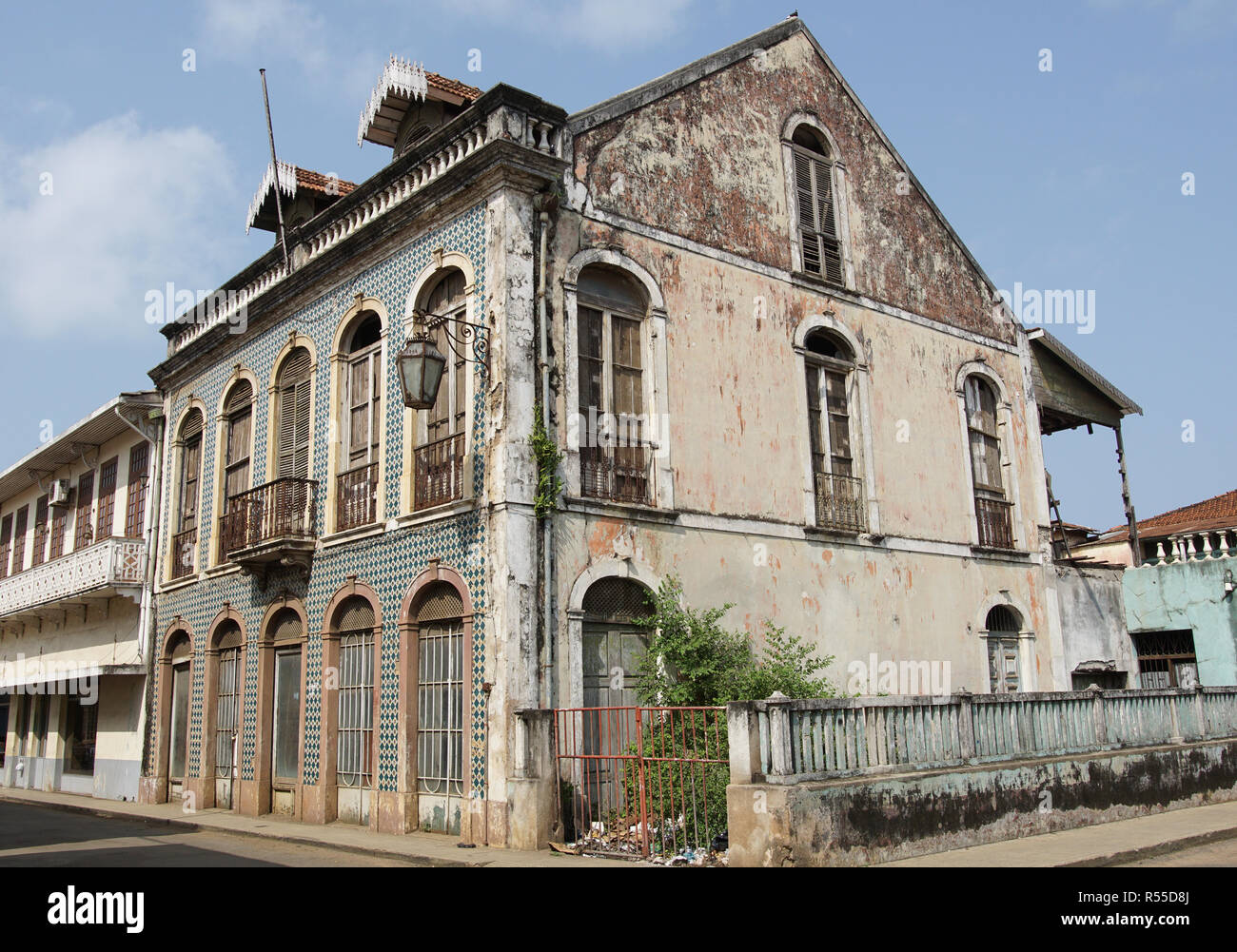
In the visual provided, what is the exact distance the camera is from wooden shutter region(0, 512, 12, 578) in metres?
27.1

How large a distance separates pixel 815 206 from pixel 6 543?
22385 millimetres

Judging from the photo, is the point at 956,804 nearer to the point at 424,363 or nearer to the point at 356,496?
the point at 424,363

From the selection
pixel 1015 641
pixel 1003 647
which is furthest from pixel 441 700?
pixel 1015 641

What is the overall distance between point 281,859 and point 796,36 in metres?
13.7

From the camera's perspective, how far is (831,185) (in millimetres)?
16656

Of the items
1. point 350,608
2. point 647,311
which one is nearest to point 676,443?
point 647,311

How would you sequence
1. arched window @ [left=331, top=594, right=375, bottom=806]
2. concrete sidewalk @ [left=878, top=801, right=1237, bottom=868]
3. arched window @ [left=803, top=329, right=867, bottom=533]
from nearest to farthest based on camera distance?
concrete sidewalk @ [left=878, top=801, right=1237, bottom=868] < arched window @ [left=331, top=594, right=375, bottom=806] < arched window @ [left=803, top=329, right=867, bottom=533]

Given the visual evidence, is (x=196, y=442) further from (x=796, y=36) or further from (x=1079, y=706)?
(x=1079, y=706)

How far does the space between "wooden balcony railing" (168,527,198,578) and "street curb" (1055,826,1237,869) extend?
47.9 feet

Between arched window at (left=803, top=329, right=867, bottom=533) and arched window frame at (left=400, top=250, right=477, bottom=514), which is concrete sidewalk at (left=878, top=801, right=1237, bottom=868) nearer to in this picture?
arched window at (left=803, top=329, right=867, bottom=533)

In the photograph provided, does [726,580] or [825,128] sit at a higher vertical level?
[825,128]

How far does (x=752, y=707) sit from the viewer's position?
8719 mm

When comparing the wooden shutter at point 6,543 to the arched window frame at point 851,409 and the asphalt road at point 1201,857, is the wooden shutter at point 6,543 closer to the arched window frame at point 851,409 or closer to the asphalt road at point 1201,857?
the arched window frame at point 851,409

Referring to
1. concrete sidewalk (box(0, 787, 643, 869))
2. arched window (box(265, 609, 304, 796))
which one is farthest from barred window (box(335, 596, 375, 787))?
arched window (box(265, 609, 304, 796))
